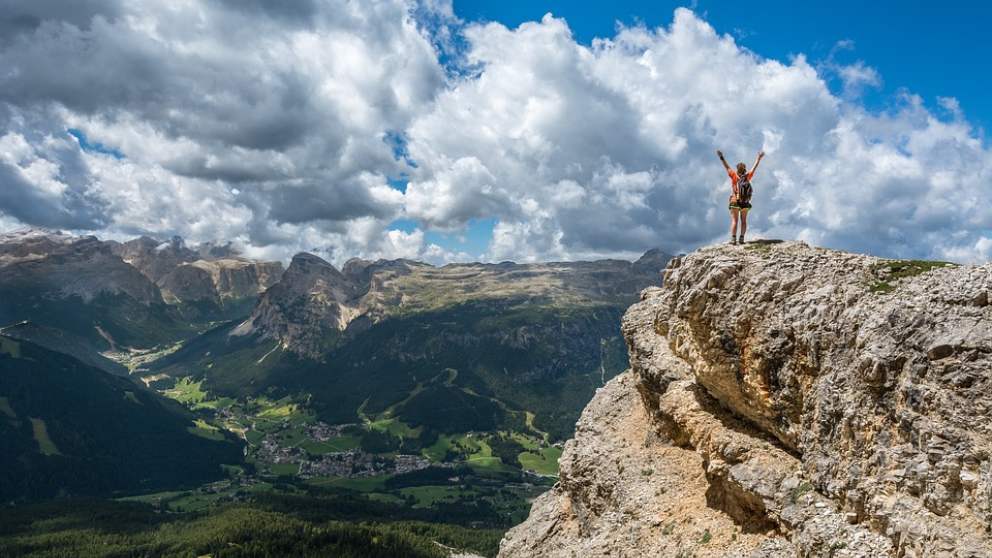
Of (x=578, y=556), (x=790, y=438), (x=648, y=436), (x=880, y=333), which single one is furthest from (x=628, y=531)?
(x=880, y=333)

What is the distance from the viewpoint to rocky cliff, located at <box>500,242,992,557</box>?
1809cm

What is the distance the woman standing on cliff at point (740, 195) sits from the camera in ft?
108

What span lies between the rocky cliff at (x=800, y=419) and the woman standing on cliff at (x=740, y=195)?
2.07 meters

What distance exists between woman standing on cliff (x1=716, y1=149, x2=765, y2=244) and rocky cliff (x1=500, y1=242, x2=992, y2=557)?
6.78ft

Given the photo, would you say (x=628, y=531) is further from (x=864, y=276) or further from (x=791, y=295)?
(x=864, y=276)

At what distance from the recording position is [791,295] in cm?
2672

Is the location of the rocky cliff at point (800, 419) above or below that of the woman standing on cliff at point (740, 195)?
below

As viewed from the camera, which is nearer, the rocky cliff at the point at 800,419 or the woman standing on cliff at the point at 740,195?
the rocky cliff at the point at 800,419

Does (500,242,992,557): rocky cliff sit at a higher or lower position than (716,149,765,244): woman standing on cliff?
lower

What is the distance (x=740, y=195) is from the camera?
3369 cm

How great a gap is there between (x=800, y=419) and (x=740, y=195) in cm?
1432

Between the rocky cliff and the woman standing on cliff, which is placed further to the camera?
the woman standing on cliff

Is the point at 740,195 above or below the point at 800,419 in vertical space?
above

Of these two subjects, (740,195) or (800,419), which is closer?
(800,419)
